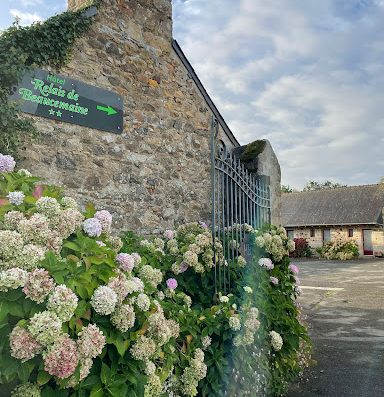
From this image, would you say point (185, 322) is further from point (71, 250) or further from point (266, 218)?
point (266, 218)

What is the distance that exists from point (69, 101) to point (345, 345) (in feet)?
17.1

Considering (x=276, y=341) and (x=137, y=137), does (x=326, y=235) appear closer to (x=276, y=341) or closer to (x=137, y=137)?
(x=137, y=137)

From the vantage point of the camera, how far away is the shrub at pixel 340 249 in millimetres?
27828

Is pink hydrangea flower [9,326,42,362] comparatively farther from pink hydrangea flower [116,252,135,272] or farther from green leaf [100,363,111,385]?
pink hydrangea flower [116,252,135,272]

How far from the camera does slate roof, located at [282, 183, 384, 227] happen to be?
29.5 meters

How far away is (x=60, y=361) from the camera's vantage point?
166cm

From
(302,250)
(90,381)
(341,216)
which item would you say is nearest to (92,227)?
(90,381)

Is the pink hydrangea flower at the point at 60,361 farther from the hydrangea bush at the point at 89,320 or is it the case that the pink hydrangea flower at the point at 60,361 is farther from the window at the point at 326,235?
the window at the point at 326,235

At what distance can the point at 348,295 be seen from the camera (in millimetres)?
10227

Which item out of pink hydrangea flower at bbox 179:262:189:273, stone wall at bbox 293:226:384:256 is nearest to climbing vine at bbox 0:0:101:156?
pink hydrangea flower at bbox 179:262:189:273

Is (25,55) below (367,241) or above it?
above

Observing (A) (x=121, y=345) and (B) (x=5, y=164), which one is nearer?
(A) (x=121, y=345)

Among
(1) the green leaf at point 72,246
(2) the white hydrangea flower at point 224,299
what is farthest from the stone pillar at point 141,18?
(1) the green leaf at point 72,246

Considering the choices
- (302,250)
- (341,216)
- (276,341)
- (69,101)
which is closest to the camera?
(276,341)
